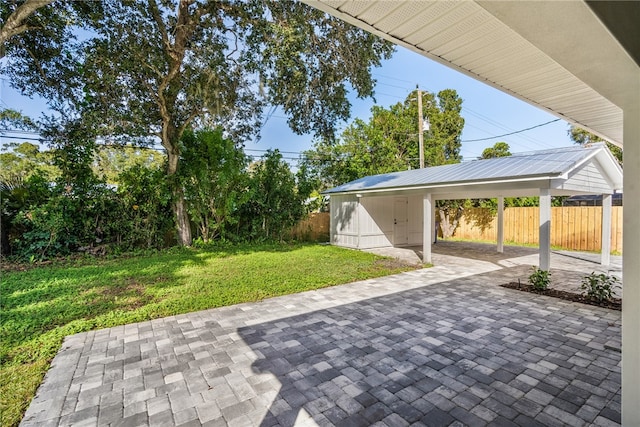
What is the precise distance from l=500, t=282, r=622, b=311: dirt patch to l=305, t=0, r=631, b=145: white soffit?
3193 mm

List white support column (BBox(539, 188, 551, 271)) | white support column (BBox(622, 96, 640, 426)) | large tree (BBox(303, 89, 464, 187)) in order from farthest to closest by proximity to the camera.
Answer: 1. large tree (BBox(303, 89, 464, 187))
2. white support column (BBox(539, 188, 551, 271))
3. white support column (BBox(622, 96, 640, 426))

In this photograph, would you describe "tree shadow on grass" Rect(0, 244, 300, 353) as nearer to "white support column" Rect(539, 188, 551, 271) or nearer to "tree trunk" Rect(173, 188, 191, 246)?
"tree trunk" Rect(173, 188, 191, 246)

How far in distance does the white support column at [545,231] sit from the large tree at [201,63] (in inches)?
203

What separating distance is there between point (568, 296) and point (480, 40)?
5131 mm

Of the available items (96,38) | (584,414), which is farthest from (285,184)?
(584,414)

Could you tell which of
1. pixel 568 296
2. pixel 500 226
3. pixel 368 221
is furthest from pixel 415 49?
pixel 500 226

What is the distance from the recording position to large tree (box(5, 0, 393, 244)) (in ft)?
23.8

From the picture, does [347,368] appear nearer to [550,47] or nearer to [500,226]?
[550,47]

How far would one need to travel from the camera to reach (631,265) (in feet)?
5.56

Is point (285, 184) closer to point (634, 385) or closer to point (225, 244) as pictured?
point (225, 244)

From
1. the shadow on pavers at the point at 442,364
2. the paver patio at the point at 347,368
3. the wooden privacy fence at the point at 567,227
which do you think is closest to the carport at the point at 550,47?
the shadow on pavers at the point at 442,364

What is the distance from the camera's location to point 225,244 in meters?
11.2

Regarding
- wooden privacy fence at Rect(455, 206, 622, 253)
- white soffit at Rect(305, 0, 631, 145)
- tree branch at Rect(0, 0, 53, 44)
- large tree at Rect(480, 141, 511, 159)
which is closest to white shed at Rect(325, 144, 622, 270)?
wooden privacy fence at Rect(455, 206, 622, 253)

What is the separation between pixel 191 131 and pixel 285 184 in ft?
12.4
